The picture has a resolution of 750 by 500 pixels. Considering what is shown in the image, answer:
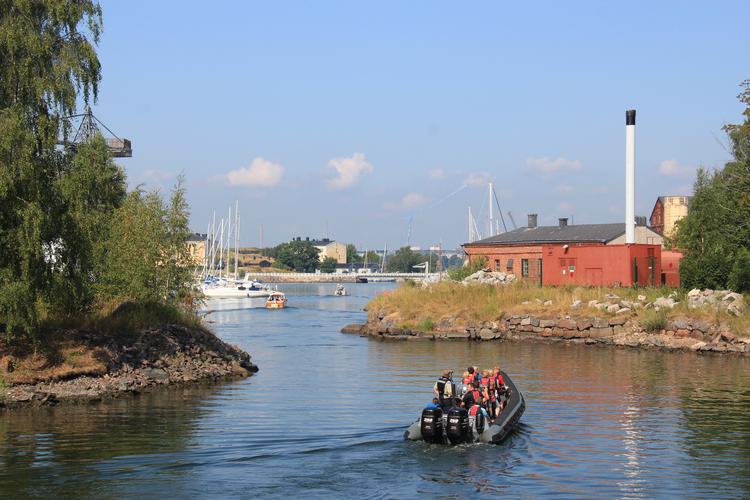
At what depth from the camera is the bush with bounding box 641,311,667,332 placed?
5775cm

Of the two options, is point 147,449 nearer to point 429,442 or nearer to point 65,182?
point 429,442

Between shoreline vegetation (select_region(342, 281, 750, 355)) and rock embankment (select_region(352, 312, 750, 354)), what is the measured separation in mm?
57

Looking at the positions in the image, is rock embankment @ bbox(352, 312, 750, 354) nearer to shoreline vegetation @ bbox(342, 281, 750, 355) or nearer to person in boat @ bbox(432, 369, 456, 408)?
shoreline vegetation @ bbox(342, 281, 750, 355)

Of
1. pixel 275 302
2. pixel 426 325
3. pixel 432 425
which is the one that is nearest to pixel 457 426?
pixel 432 425

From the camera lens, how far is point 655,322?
190 ft

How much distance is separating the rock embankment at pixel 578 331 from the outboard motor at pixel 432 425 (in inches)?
1332

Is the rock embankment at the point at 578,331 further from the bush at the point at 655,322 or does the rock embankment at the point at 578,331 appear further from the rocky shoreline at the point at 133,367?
the rocky shoreline at the point at 133,367

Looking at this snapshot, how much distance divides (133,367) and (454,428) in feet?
57.1

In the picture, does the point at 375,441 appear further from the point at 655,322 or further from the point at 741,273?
the point at 741,273

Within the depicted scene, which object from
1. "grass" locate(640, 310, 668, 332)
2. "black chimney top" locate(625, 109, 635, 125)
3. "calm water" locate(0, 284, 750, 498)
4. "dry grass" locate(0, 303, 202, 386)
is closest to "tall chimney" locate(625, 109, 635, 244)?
"black chimney top" locate(625, 109, 635, 125)

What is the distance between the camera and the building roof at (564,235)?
85.2m

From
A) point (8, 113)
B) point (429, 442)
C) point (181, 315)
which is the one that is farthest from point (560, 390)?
point (8, 113)

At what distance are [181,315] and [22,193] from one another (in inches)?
548

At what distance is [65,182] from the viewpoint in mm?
32062
